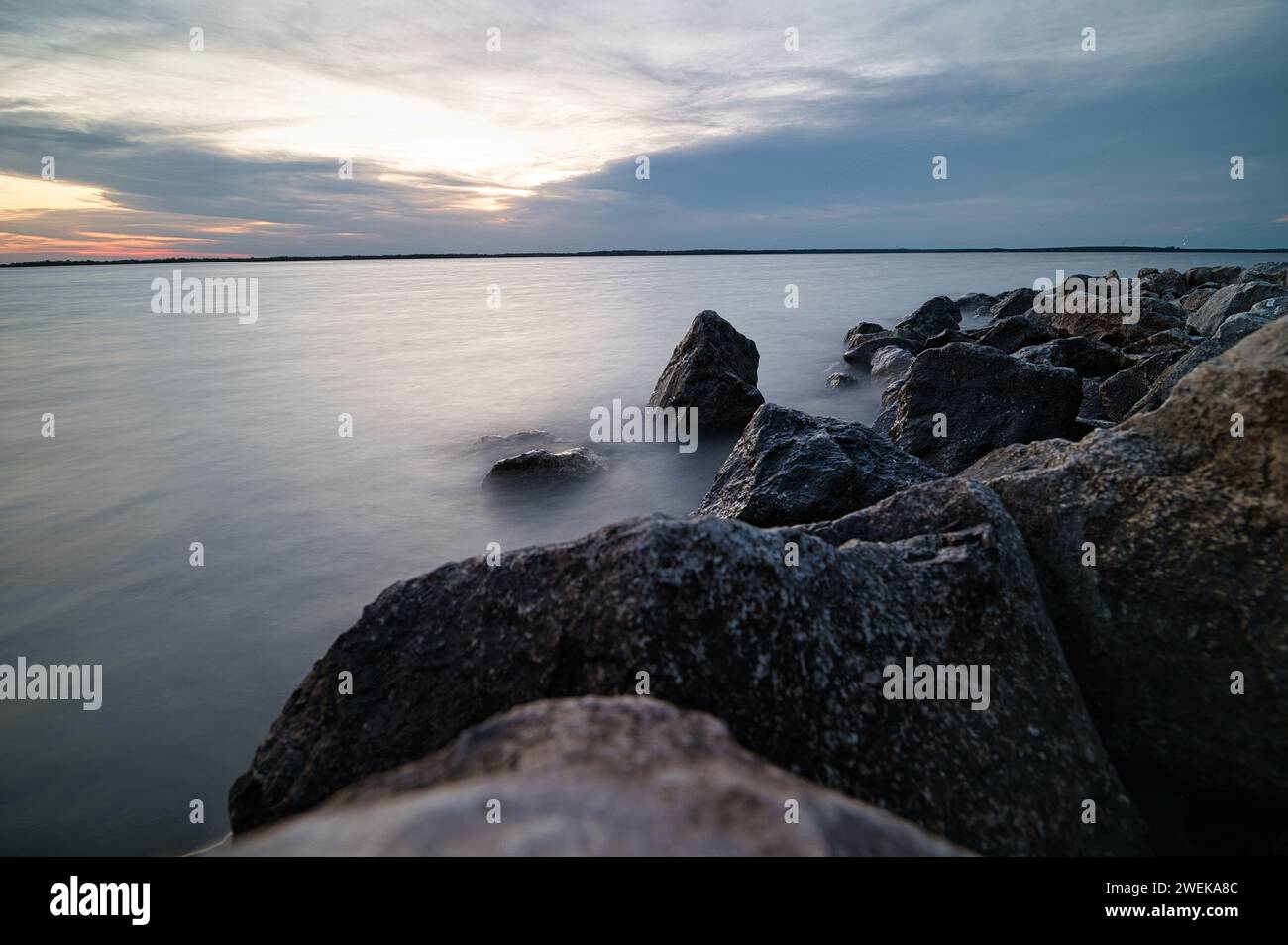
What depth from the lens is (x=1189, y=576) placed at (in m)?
3.26

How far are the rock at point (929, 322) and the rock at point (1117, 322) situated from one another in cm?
435

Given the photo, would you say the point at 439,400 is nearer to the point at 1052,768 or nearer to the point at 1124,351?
the point at 1124,351

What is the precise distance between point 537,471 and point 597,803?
788 cm

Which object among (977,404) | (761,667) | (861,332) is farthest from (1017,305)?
(761,667)

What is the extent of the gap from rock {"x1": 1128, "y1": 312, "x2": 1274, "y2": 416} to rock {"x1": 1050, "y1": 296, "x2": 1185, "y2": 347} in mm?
3978

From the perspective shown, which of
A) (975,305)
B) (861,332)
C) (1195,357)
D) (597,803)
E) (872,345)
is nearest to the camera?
(597,803)

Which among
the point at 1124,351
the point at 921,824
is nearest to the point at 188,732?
the point at 921,824

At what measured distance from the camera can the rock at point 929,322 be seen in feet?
65.7

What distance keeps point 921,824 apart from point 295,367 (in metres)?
21.3

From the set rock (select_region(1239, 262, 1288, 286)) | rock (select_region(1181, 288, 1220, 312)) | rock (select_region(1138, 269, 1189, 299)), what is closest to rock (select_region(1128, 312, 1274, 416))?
rock (select_region(1181, 288, 1220, 312))

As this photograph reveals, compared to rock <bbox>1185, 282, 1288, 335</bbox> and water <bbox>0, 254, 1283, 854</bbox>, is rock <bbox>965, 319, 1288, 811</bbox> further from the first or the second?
rock <bbox>1185, 282, 1288, 335</bbox>

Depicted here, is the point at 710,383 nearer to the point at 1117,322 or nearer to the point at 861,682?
the point at 1117,322

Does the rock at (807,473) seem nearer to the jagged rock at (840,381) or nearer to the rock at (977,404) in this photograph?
the rock at (977,404)
